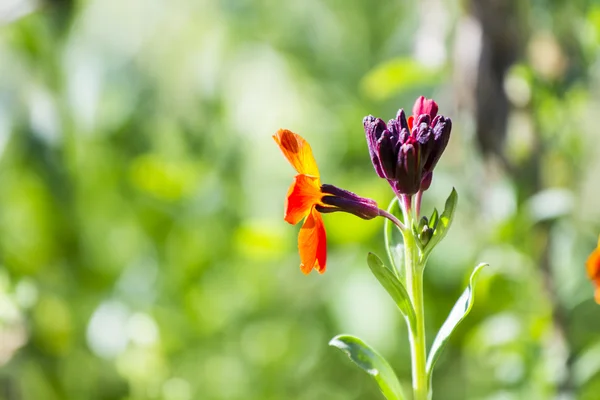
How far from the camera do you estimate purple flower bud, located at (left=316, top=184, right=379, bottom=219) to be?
1.65ft

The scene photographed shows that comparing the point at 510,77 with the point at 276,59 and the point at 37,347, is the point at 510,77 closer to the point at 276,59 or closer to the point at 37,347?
the point at 37,347

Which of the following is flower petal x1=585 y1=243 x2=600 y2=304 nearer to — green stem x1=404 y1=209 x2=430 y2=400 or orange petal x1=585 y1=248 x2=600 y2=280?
orange petal x1=585 y1=248 x2=600 y2=280

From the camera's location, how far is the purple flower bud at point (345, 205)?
502 millimetres

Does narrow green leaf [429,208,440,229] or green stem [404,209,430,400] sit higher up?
narrow green leaf [429,208,440,229]

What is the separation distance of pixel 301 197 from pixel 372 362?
0.40ft

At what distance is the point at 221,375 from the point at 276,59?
1.11 metres

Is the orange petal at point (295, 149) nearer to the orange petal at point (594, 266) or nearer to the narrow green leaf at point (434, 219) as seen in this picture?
the narrow green leaf at point (434, 219)

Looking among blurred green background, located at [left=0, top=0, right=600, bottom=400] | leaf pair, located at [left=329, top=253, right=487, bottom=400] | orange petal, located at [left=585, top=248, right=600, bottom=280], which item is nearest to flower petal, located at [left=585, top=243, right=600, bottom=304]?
orange petal, located at [left=585, top=248, right=600, bottom=280]

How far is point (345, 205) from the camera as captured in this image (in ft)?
1.66

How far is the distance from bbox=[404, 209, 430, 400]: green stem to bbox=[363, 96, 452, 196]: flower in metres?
0.02

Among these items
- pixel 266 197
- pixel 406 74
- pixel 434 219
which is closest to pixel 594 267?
pixel 434 219

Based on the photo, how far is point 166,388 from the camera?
4.33 ft

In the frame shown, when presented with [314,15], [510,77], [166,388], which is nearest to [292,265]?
[166,388]

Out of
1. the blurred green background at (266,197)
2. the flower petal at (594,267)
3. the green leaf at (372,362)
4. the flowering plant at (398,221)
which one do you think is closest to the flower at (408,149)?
the flowering plant at (398,221)
